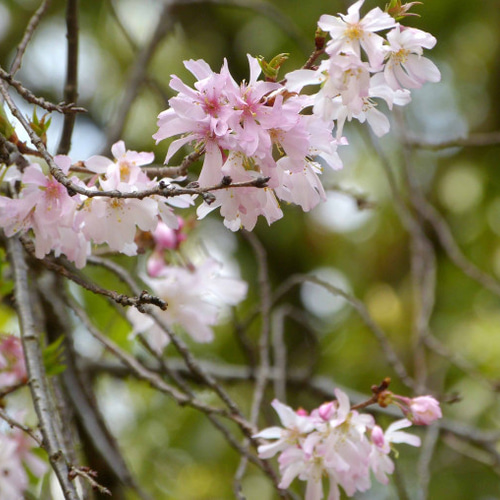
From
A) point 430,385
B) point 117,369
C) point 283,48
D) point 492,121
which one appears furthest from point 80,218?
point 492,121

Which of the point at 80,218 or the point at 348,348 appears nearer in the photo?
the point at 80,218

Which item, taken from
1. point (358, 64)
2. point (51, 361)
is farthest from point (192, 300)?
point (358, 64)

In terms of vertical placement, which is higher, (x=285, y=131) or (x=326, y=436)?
(x=285, y=131)

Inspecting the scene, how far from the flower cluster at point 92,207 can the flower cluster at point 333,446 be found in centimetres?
35

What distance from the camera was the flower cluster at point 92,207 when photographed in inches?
34.2

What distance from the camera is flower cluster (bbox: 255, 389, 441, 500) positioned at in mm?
1005

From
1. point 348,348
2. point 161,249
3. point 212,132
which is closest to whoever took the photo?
point 212,132

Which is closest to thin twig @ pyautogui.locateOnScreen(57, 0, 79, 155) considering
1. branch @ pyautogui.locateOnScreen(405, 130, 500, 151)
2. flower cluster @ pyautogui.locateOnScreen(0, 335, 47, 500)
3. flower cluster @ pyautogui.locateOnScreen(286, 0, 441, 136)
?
flower cluster @ pyautogui.locateOnScreen(0, 335, 47, 500)

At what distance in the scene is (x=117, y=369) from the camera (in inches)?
74.4

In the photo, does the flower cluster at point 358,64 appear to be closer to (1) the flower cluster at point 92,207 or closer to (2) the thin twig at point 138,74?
(1) the flower cluster at point 92,207

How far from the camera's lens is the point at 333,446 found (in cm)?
100

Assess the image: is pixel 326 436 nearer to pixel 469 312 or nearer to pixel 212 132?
pixel 212 132

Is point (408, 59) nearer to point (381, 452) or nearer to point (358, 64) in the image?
point (358, 64)

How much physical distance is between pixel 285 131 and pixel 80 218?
0.98ft
